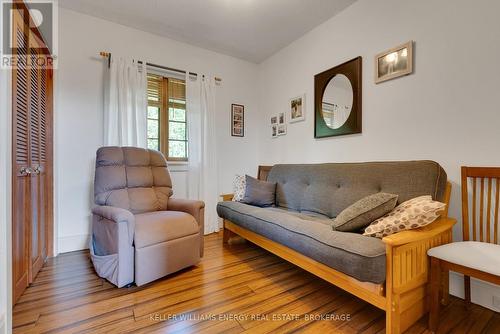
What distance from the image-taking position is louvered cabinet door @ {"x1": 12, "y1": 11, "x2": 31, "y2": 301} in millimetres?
1437

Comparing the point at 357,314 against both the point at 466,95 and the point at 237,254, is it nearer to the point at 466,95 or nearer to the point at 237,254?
the point at 237,254

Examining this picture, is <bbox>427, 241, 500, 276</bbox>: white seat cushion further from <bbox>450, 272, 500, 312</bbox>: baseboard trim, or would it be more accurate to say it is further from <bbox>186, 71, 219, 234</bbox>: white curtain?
<bbox>186, 71, 219, 234</bbox>: white curtain

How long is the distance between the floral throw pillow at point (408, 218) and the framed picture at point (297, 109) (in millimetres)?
1745

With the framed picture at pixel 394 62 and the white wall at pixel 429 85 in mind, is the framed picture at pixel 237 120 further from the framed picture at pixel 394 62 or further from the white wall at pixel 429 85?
the framed picture at pixel 394 62

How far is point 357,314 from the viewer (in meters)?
1.41

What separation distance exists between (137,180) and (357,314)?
2.08 meters

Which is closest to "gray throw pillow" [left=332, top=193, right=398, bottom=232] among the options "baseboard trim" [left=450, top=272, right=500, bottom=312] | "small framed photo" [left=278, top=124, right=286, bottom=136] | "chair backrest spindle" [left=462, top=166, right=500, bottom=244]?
"chair backrest spindle" [left=462, top=166, right=500, bottom=244]

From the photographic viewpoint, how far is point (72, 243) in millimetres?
2385

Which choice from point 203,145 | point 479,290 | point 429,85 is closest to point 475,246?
point 479,290

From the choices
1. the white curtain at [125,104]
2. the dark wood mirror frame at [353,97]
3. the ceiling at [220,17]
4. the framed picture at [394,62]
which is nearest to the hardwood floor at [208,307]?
the white curtain at [125,104]

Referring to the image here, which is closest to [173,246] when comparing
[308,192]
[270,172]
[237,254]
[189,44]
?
[237,254]

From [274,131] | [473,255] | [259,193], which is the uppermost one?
[274,131]

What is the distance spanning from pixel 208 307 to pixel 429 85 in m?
2.22

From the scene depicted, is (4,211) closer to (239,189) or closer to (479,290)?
(239,189)
